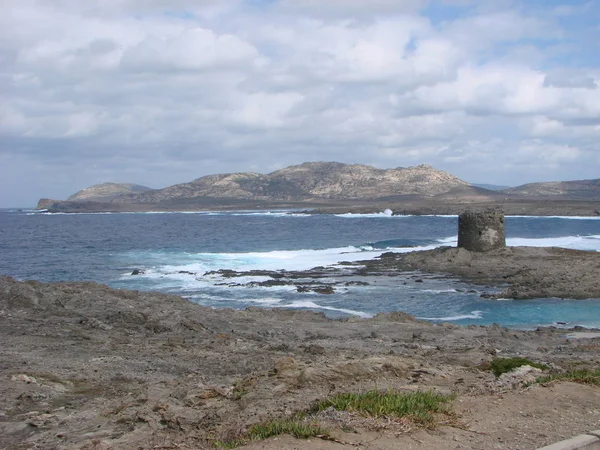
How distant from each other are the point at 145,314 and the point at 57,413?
8.71 metres

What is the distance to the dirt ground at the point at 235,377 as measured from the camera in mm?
6754

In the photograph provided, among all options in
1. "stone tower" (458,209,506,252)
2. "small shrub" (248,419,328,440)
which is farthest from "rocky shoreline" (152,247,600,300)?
"small shrub" (248,419,328,440)

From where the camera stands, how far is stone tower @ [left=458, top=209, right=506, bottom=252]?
112 ft

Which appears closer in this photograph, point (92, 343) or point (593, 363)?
point (593, 363)

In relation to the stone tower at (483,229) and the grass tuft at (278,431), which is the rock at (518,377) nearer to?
the grass tuft at (278,431)

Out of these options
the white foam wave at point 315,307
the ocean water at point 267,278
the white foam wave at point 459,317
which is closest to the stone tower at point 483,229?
the ocean water at point 267,278

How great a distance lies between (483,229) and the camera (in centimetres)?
3428

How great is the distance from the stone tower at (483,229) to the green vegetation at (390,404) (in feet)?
90.7

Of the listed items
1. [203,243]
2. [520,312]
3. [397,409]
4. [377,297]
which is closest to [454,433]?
[397,409]

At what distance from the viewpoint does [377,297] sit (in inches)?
1069

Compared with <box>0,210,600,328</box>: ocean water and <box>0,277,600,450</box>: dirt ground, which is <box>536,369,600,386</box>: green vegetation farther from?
<box>0,210,600,328</box>: ocean water

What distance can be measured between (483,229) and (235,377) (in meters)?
26.3

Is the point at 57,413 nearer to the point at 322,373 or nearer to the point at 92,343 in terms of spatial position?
the point at 322,373

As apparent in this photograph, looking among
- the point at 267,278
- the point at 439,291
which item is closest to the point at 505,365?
the point at 439,291
